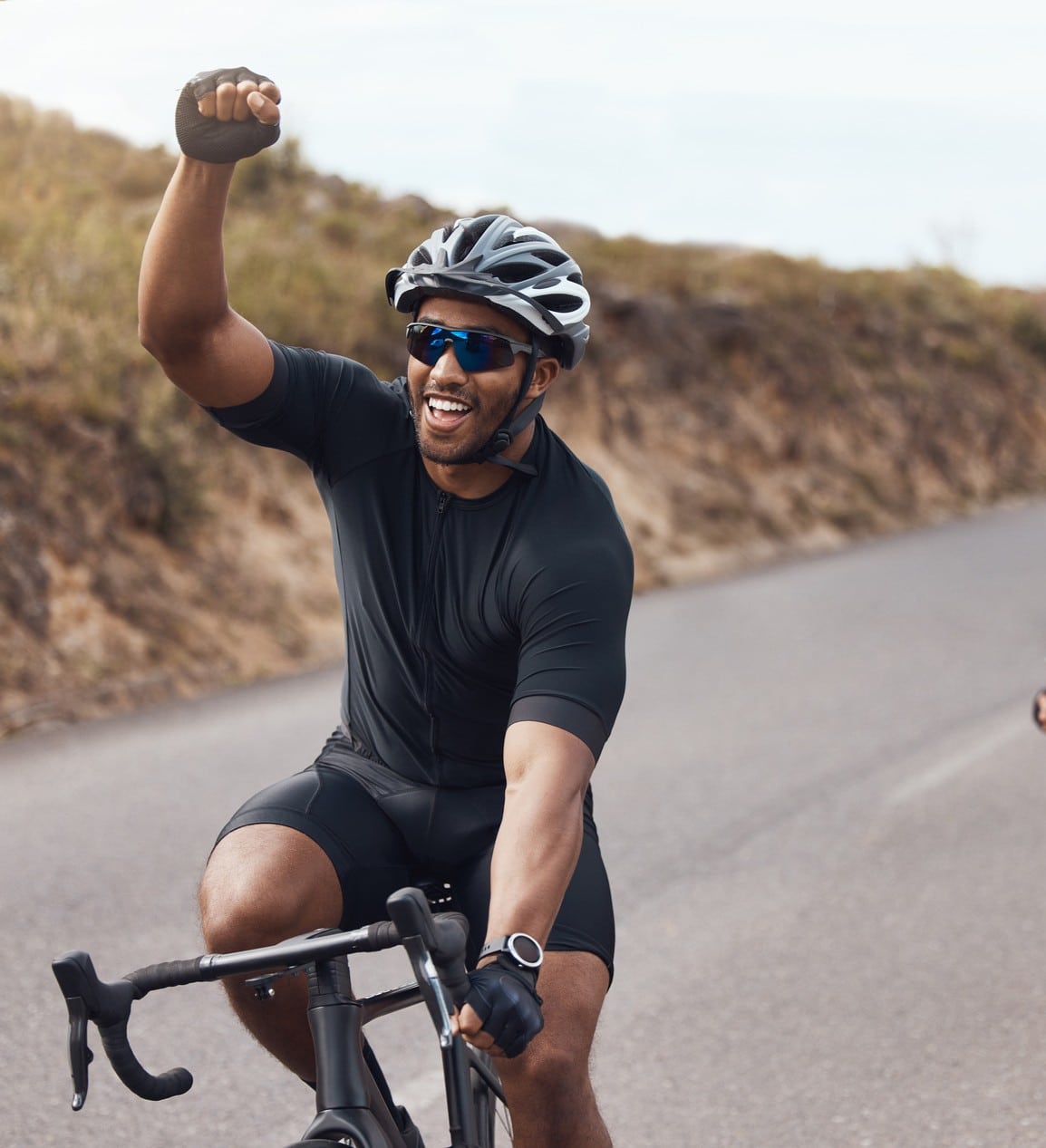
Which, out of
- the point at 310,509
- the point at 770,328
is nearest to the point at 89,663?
the point at 310,509

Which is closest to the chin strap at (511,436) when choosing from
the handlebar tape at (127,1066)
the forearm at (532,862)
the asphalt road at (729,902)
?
the forearm at (532,862)

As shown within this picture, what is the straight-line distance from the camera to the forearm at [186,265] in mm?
2607

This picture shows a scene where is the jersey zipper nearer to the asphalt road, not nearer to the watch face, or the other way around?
the watch face

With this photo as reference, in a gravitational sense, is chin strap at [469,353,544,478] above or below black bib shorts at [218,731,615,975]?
above

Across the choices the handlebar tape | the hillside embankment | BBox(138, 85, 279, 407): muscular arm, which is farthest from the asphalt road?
BBox(138, 85, 279, 407): muscular arm

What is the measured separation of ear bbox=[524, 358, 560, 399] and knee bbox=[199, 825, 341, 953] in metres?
0.98

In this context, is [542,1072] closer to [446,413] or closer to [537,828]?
[537,828]

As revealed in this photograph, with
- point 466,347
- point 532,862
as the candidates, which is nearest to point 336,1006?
point 532,862

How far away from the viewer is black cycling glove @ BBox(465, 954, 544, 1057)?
7.01 ft

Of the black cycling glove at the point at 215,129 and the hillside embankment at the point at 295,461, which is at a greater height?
the black cycling glove at the point at 215,129

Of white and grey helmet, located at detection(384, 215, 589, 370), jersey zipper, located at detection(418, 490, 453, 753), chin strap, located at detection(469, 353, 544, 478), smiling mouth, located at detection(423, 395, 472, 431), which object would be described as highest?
white and grey helmet, located at detection(384, 215, 589, 370)

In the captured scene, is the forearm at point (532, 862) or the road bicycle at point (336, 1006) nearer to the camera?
the road bicycle at point (336, 1006)

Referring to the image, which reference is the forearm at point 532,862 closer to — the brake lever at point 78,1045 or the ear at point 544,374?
the brake lever at point 78,1045

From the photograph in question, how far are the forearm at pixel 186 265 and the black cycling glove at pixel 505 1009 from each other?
126 centimetres
